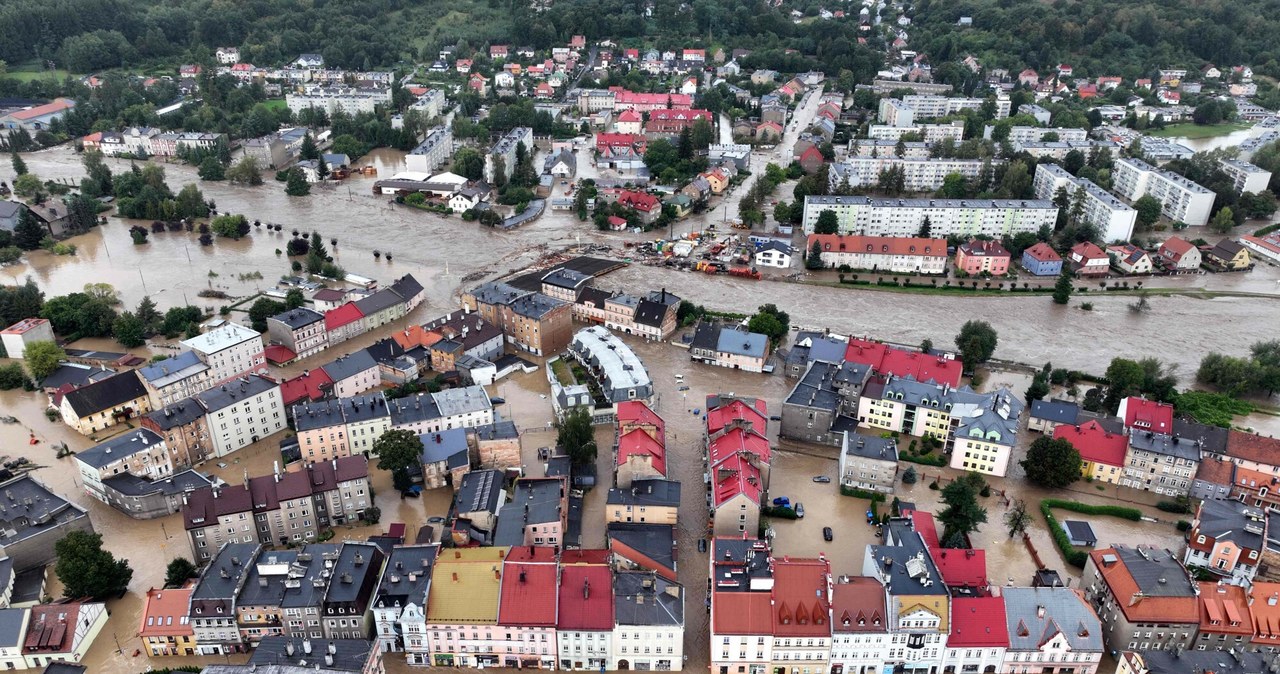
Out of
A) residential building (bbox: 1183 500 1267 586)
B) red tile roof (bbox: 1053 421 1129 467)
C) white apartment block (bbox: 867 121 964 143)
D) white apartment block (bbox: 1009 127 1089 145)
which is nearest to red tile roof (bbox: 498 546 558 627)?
residential building (bbox: 1183 500 1267 586)

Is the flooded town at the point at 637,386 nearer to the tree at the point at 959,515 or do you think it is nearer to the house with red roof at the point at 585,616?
the house with red roof at the point at 585,616

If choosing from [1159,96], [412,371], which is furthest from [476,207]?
[1159,96]

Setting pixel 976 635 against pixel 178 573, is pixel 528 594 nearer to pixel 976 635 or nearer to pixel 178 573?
pixel 178 573

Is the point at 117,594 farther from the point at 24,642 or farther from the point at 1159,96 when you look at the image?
the point at 1159,96

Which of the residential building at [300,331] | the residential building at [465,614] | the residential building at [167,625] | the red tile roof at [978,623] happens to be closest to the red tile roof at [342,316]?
the residential building at [300,331]

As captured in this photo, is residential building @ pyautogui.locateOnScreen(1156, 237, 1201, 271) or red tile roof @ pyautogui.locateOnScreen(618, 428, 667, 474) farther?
residential building @ pyautogui.locateOnScreen(1156, 237, 1201, 271)

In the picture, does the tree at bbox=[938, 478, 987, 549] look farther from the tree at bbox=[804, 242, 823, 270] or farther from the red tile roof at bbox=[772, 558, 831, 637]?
the tree at bbox=[804, 242, 823, 270]
